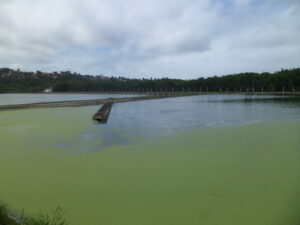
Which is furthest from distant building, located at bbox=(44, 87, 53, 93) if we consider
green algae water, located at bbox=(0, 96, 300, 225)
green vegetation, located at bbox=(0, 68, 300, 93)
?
green algae water, located at bbox=(0, 96, 300, 225)

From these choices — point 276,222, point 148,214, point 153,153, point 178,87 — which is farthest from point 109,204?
point 178,87

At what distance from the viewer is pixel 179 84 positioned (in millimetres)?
63438

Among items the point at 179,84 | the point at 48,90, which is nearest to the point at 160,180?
the point at 179,84

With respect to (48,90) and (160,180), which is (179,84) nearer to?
(48,90)

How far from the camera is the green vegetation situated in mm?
40812

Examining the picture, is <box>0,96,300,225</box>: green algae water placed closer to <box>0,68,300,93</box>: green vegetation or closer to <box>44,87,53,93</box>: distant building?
<box>0,68,300,93</box>: green vegetation

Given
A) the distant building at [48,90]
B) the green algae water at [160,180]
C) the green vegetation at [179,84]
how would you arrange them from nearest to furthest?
the green algae water at [160,180] → the green vegetation at [179,84] → the distant building at [48,90]

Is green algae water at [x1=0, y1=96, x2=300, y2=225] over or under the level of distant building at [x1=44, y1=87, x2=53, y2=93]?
under

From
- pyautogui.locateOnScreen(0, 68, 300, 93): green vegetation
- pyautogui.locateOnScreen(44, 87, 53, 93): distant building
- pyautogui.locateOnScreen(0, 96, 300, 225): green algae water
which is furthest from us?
pyautogui.locateOnScreen(44, 87, 53, 93): distant building

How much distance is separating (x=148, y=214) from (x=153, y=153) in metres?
2.31

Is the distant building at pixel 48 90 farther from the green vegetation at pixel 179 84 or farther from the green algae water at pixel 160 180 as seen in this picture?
the green algae water at pixel 160 180

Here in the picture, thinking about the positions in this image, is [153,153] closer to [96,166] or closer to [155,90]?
[96,166]

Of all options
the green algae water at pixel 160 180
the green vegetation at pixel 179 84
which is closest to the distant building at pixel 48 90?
the green vegetation at pixel 179 84

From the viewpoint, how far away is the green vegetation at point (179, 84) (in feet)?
134
